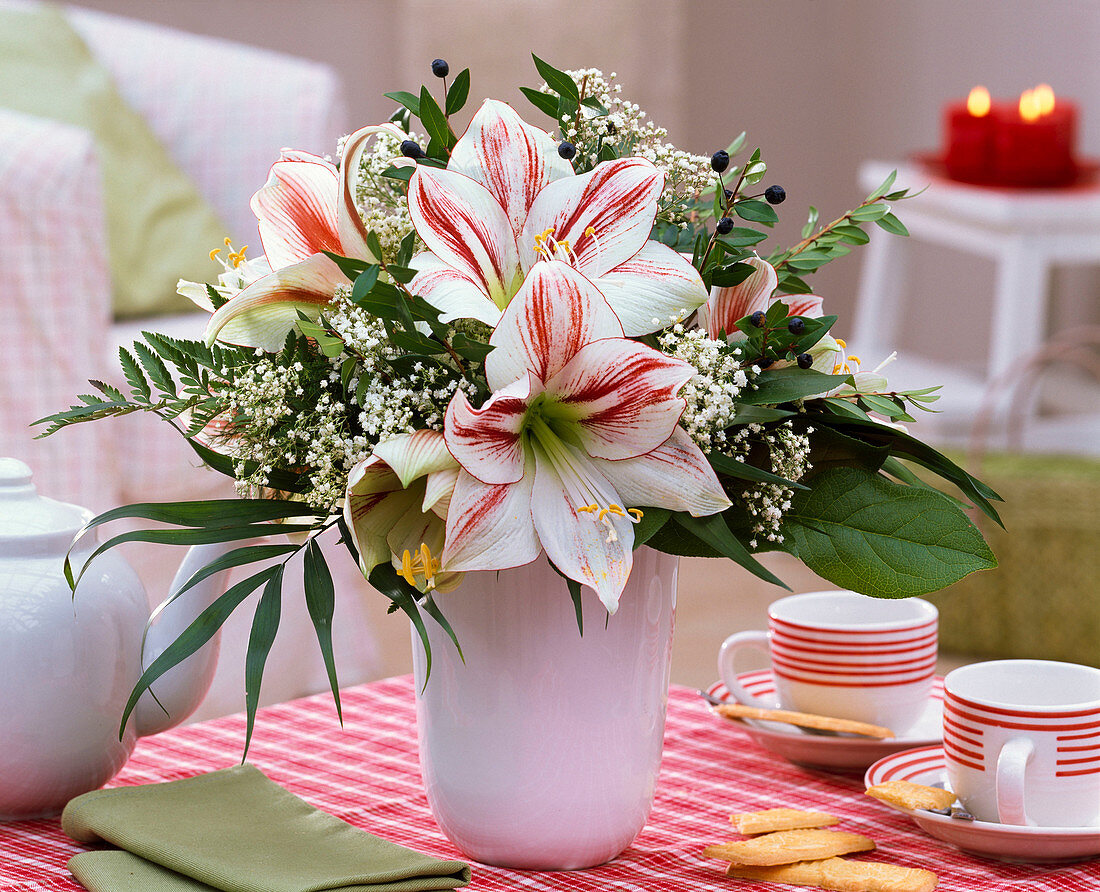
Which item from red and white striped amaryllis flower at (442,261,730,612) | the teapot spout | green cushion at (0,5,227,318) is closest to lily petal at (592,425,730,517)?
red and white striped amaryllis flower at (442,261,730,612)

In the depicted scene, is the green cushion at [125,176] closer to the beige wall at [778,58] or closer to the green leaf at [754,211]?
the beige wall at [778,58]

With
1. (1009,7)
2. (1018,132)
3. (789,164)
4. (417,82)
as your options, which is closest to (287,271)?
(1018,132)

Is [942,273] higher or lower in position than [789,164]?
lower

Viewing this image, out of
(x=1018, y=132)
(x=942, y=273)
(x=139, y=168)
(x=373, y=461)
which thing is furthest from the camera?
(x=942, y=273)

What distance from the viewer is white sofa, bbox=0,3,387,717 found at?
72.1 inches

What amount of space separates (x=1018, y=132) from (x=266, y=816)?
2.30 meters

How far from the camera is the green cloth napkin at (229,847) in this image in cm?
66

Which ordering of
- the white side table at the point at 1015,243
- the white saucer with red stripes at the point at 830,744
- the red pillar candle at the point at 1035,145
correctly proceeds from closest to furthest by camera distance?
the white saucer with red stripes at the point at 830,744 → the white side table at the point at 1015,243 → the red pillar candle at the point at 1035,145

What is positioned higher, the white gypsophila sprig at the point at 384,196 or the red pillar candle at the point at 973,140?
the red pillar candle at the point at 973,140

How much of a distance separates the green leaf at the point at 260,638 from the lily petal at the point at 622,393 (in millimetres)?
149

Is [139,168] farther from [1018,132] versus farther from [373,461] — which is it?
[373,461]

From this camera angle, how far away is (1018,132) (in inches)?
105

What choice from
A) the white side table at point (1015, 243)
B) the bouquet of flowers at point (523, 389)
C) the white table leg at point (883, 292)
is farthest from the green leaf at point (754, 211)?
the white table leg at point (883, 292)

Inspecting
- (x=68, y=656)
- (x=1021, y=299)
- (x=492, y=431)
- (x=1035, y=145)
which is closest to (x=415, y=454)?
(x=492, y=431)
